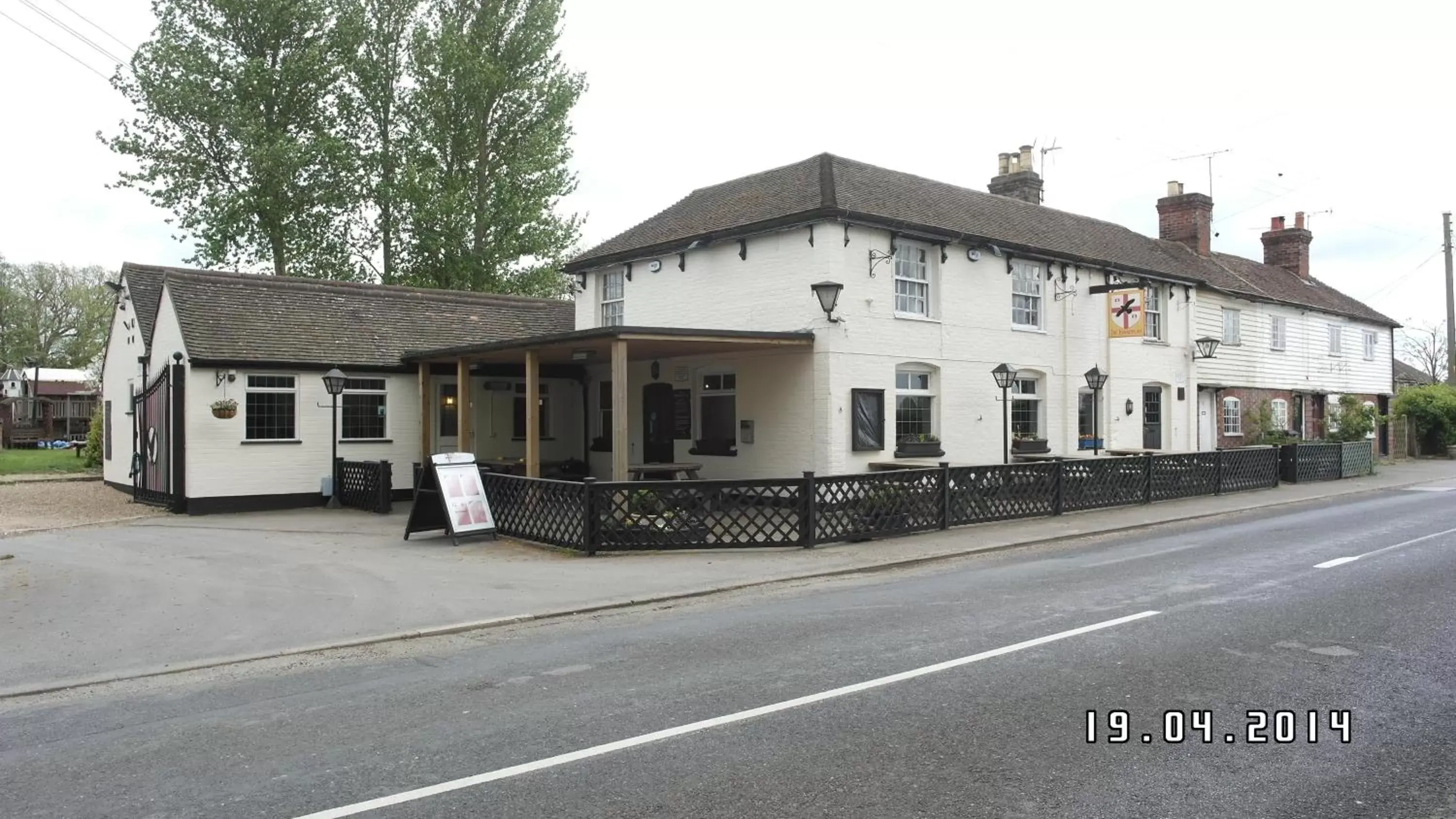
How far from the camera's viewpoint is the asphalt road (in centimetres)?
448

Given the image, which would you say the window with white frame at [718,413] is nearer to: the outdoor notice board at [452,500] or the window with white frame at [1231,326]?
the outdoor notice board at [452,500]

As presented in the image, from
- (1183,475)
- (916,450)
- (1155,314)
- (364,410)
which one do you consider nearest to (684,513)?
(916,450)

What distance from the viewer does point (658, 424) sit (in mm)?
21125

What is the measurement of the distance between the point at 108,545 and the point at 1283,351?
32.7m

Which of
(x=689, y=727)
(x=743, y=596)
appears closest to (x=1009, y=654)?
(x=689, y=727)

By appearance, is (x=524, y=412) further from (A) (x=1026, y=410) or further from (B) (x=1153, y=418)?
(B) (x=1153, y=418)

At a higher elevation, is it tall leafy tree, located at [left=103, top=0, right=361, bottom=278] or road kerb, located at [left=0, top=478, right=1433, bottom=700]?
tall leafy tree, located at [left=103, top=0, right=361, bottom=278]

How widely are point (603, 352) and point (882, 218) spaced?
6.30 metres

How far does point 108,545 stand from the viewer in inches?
572

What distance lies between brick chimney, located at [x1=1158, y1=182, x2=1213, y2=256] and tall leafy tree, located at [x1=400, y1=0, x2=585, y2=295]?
20.9m

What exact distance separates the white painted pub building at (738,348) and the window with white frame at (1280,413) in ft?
15.6

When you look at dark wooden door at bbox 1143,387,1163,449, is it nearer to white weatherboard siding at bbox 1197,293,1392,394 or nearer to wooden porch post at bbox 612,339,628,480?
white weatherboard siding at bbox 1197,293,1392,394
